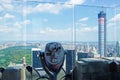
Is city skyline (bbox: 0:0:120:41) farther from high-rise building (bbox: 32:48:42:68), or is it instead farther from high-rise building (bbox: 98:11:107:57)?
high-rise building (bbox: 32:48:42:68)

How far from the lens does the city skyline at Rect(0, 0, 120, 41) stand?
Answer: 3361 mm

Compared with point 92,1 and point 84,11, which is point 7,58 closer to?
point 84,11

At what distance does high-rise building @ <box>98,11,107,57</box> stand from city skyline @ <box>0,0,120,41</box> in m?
0.07

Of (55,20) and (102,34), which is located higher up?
(55,20)

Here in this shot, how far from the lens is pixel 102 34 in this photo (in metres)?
3.71

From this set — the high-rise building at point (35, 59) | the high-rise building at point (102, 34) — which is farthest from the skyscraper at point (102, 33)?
the high-rise building at point (35, 59)

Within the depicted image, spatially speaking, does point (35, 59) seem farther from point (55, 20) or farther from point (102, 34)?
point (102, 34)

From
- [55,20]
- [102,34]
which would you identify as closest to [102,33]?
[102,34]

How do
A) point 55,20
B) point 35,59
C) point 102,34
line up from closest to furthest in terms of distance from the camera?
point 35,59 < point 55,20 < point 102,34

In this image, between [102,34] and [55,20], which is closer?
[55,20]

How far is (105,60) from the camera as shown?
3553mm

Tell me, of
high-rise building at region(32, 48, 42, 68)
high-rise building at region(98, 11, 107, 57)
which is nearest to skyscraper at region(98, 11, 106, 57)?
high-rise building at region(98, 11, 107, 57)

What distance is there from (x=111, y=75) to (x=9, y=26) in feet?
5.71

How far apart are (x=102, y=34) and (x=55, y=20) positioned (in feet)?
2.71
